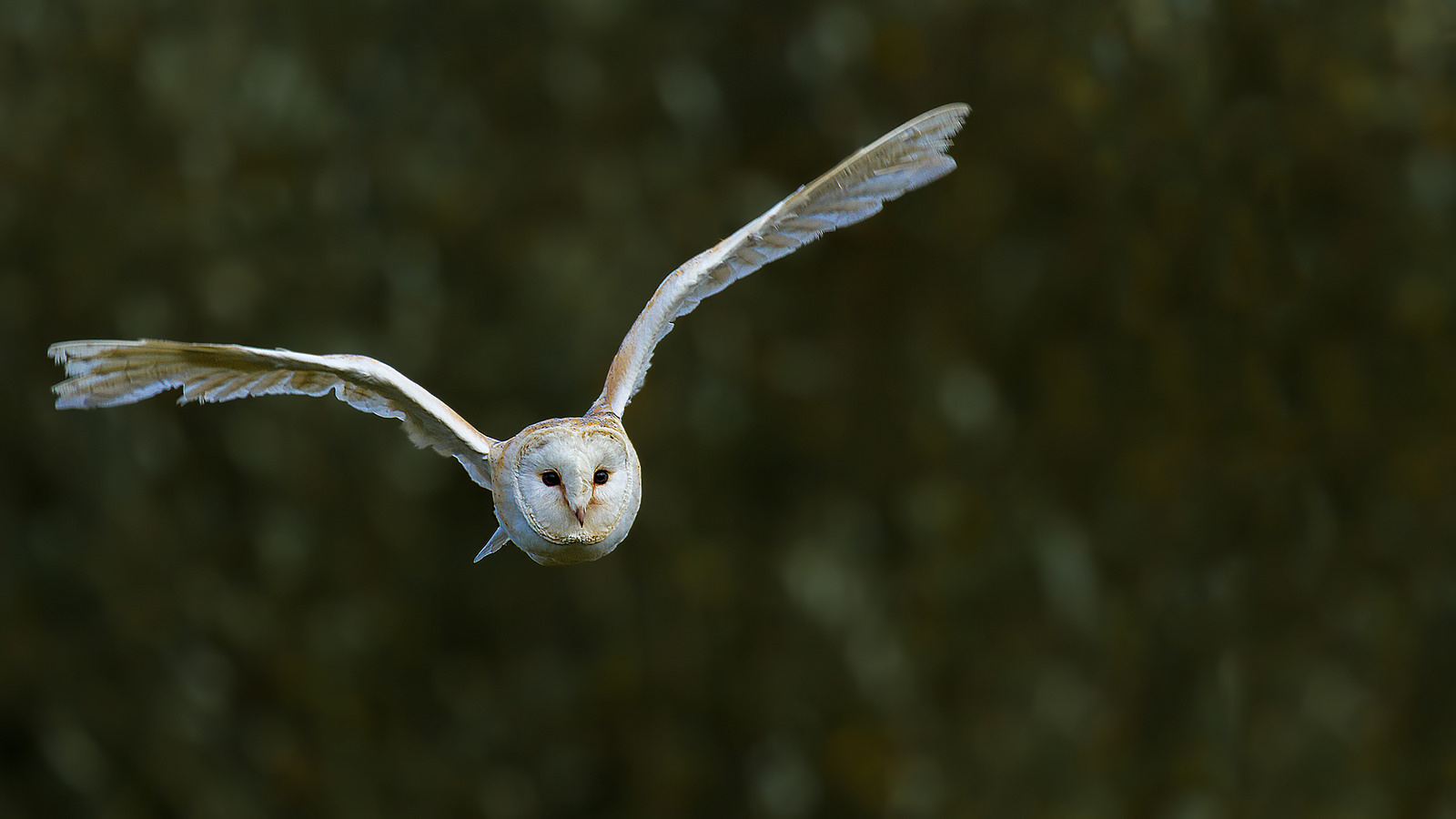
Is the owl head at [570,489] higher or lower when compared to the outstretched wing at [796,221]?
lower

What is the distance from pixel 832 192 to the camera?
3.69 feet

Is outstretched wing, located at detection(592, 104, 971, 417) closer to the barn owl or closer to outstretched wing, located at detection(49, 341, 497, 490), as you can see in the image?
the barn owl

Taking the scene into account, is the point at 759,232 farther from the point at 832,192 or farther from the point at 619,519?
the point at 619,519

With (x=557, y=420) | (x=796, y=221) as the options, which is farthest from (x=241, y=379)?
(x=796, y=221)

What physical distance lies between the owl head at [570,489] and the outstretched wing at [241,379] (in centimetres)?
9

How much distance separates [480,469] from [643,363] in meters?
0.20

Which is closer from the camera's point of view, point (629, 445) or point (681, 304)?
point (629, 445)

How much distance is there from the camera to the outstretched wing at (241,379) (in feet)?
3.12

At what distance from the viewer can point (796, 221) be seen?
112 cm

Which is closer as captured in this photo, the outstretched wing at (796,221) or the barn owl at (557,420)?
the barn owl at (557,420)

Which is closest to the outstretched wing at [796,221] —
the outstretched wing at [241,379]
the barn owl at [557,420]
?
the barn owl at [557,420]

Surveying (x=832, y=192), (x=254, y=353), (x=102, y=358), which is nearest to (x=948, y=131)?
(x=832, y=192)

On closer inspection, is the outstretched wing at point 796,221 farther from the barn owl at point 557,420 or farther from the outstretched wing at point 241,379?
the outstretched wing at point 241,379

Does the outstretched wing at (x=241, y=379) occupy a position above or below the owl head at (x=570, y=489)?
above
